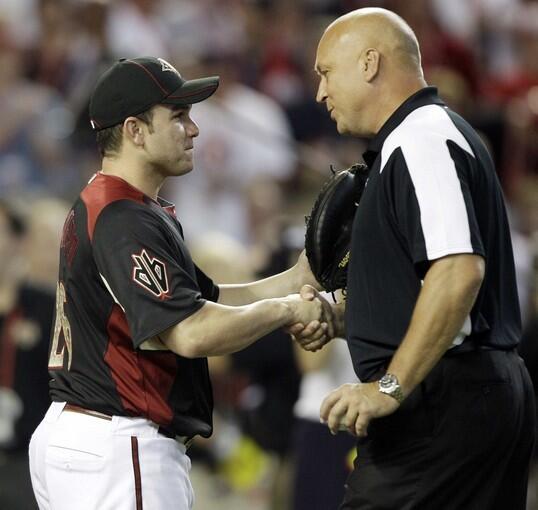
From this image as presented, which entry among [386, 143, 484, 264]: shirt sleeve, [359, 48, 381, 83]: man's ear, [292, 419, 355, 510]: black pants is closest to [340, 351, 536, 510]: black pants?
[386, 143, 484, 264]: shirt sleeve

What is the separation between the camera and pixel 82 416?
4312 millimetres

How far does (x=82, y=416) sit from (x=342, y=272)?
3.59 ft

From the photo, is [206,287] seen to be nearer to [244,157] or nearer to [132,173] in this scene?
[132,173]

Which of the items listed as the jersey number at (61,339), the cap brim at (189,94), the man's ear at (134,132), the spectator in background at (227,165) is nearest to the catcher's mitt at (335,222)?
the cap brim at (189,94)

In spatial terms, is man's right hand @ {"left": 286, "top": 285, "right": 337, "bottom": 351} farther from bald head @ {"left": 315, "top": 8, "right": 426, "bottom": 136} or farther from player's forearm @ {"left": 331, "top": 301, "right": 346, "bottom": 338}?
bald head @ {"left": 315, "top": 8, "right": 426, "bottom": 136}

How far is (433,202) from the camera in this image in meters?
3.83

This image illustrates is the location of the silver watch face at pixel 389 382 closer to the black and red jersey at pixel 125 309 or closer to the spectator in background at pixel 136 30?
the black and red jersey at pixel 125 309

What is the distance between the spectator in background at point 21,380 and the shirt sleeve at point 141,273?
2913 mm

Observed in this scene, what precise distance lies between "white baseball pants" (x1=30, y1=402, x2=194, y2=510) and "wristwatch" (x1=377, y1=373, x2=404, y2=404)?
2.99 feet

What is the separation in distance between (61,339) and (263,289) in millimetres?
918

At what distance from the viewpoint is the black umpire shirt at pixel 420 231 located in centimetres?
383

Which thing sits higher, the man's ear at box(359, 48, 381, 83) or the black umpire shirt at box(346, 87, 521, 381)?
the man's ear at box(359, 48, 381, 83)

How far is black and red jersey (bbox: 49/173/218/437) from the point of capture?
13.5ft

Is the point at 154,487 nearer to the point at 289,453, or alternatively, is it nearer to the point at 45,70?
the point at 289,453
